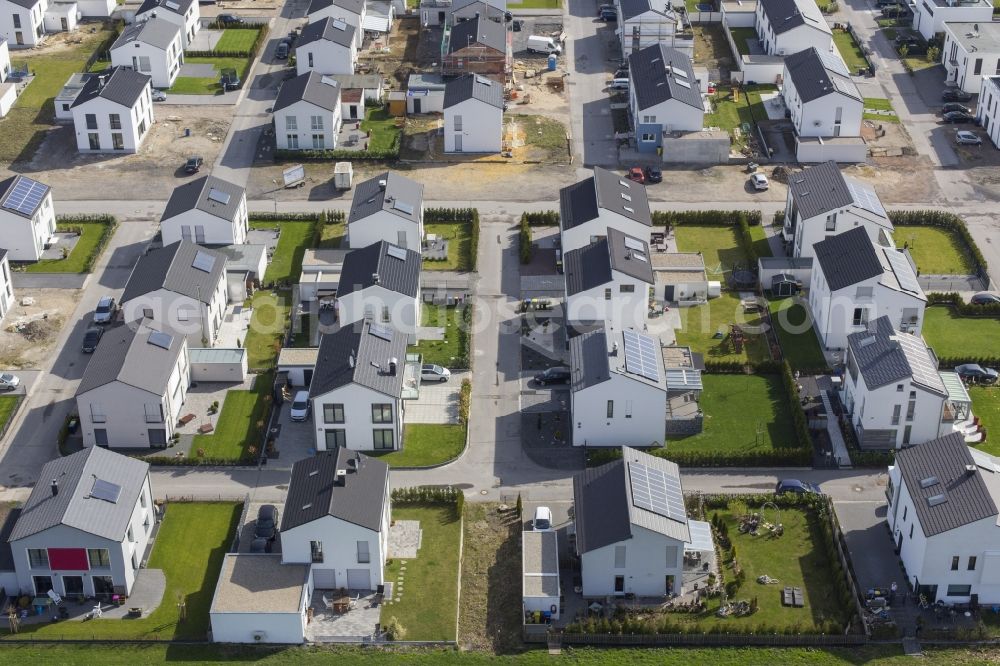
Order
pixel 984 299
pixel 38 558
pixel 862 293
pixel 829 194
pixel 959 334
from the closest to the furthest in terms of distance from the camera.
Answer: pixel 38 558
pixel 862 293
pixel 959 334
pixel 984 299
pixel 829 194

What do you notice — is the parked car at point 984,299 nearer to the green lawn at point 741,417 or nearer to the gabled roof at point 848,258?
the gabled roof at point 848,258

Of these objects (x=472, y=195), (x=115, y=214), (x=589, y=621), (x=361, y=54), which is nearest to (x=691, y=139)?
(x=472, y=195)

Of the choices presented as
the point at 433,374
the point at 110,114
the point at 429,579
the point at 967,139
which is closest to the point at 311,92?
the point at 110,114

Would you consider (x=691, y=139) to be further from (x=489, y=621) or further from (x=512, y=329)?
(x=489, y=621)

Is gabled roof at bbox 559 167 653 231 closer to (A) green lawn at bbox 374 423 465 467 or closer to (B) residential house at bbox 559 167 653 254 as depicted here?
(B) residential house at bbox 559 167 653 254

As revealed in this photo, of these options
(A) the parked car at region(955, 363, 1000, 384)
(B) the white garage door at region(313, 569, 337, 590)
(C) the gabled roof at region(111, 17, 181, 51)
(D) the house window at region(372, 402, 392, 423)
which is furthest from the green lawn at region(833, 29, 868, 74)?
(B) the white garage door at region(313, 569, 337, 590)

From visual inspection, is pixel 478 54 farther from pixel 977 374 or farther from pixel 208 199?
pixel 977 374
